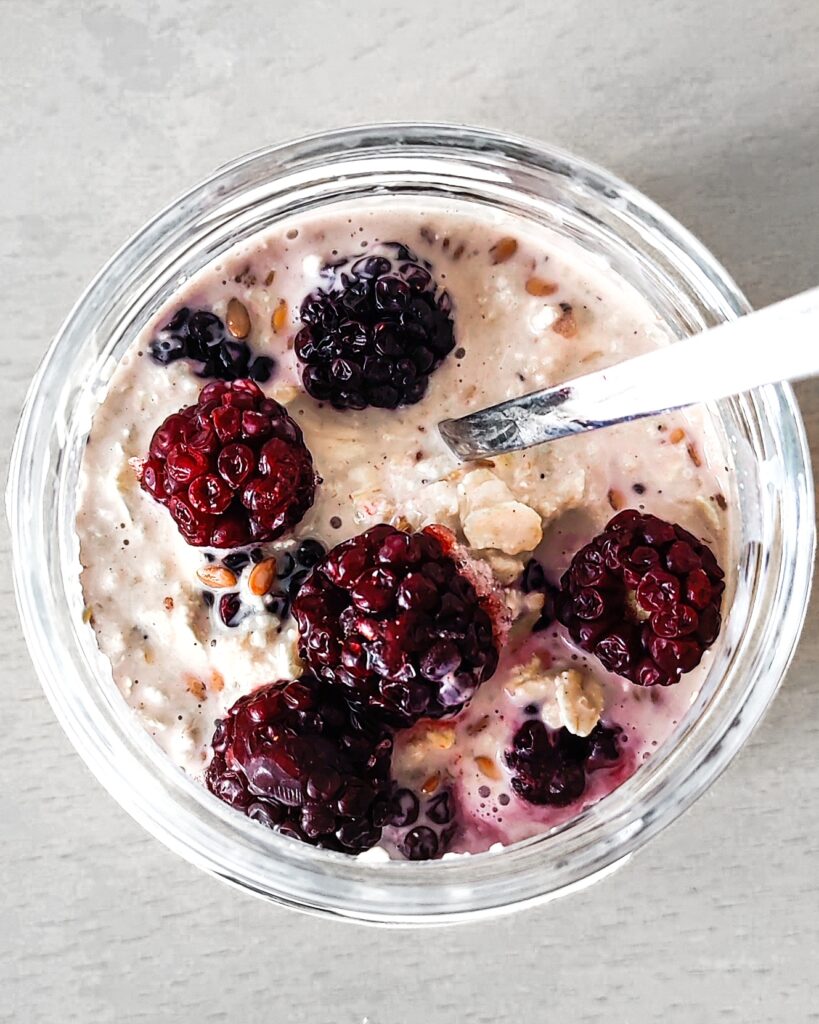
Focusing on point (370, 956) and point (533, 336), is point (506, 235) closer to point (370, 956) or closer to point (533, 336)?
point (533, 336)

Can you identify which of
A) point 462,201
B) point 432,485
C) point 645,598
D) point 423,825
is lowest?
point 423,825

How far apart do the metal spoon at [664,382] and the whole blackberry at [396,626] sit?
0.10 meters

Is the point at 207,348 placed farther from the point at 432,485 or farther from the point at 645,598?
the point at 645,598

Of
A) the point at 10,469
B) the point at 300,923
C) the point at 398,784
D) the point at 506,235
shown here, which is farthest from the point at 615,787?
the point at 10,469

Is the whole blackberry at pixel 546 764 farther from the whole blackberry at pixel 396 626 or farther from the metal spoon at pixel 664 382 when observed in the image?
the metal spoon at pixel 664 382

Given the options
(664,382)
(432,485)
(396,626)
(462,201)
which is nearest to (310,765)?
(396,626)

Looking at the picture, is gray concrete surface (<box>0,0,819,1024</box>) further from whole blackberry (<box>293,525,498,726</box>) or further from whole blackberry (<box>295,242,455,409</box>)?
whole blackberry (<box>293,525,498,726</box>)

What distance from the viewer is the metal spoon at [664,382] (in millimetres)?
509

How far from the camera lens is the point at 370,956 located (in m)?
0.96

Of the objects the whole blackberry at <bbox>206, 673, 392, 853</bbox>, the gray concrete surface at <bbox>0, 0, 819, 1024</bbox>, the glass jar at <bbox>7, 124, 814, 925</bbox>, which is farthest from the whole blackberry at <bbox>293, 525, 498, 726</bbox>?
the gray concrete surface at <bbox>0, 0, 819, 1024</bbox>

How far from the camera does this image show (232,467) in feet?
2.47

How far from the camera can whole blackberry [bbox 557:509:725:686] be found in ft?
2.58

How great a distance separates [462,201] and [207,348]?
233 mm

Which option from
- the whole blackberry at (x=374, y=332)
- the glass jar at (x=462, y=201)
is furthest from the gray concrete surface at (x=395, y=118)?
the whole blackberry at (x=374, y=332)
